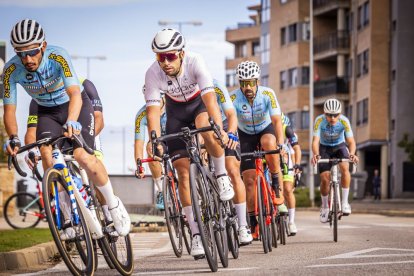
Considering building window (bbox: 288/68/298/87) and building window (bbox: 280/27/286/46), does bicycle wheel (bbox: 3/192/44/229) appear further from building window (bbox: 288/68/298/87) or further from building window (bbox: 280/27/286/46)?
building window (bbox: 280/27/286/46)

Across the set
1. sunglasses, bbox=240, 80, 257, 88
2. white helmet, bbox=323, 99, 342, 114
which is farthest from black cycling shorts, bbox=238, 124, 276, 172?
Result: white helmet, bbox=323, 99, 342, 114

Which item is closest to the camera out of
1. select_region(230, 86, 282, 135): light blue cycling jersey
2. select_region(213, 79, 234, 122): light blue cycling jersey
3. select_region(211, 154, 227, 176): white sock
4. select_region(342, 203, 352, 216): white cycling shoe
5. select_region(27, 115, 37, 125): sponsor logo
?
select_region(211, 154, 227, 176): white sock

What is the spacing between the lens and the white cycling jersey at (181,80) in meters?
12.6

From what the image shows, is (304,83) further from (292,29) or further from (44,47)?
(44,47)

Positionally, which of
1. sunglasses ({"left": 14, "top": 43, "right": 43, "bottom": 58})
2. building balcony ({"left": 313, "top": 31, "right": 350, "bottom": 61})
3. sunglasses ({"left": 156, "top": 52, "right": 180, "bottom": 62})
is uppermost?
building balcony ({"left": 313, "top": 31, "right": 350, "bottom": 61})

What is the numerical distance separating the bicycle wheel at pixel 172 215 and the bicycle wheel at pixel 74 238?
509 cm

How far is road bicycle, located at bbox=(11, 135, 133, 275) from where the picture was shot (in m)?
9.92

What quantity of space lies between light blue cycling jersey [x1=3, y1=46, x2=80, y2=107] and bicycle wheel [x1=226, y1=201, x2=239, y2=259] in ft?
7.96

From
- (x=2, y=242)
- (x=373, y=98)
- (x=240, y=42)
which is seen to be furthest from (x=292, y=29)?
(x=2, y=242)

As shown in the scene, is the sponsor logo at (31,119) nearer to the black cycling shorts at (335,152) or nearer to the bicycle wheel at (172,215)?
the bicycle wheel at (172,215)

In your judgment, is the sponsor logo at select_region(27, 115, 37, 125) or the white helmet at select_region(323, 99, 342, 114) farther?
the white helmet at select_region(323, 99, 342, 114)

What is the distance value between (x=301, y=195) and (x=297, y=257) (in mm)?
45283

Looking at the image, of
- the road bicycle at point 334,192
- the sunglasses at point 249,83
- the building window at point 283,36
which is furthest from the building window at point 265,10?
the sunglasses at point 249,83

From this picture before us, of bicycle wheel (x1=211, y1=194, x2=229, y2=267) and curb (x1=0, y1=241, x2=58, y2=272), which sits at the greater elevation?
bicycle wheel (x1=211, y1=194, x2=229, y2=267)
